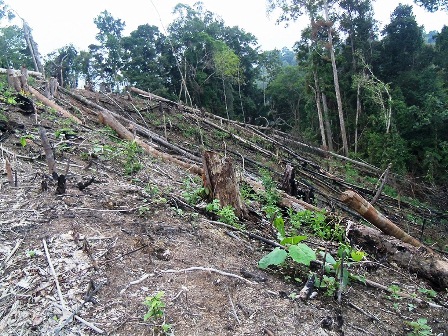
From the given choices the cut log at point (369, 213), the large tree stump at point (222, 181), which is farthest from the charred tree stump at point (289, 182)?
the large tree stump at point (222, 181)

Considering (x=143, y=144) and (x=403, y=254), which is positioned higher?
(x=143, y=144)

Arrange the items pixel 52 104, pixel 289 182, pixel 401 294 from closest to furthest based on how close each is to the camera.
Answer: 1. pixel 401 294
2. pixel 289 182
3. pixel 52 104

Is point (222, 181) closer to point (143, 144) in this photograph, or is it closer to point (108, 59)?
point (143, 144)

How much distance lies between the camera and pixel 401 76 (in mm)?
20484

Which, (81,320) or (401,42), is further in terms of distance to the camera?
(401,42)

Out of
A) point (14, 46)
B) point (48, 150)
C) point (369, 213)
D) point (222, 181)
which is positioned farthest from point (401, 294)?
point (14, 46)

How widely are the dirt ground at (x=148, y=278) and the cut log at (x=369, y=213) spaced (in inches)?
46.0

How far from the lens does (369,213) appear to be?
186 inches

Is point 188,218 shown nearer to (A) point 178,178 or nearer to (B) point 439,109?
(A) point 178,178

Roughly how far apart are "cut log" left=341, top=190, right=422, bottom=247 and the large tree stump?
56.8 inches

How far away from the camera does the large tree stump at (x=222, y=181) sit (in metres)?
3.96

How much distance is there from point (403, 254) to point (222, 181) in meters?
2.08

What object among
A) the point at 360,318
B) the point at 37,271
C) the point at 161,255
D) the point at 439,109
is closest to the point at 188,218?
the point at 161,255

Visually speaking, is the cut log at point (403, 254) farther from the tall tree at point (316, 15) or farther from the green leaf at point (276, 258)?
the tall tree at point (316, 15)
